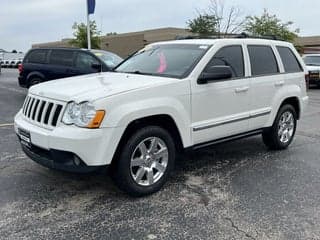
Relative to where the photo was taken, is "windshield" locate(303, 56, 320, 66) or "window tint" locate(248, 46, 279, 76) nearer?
"window tint" locate(248, 46, 279, 76)

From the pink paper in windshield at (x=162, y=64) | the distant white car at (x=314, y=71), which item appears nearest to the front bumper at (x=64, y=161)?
the pink paper in windshield at (x=162, y=64)

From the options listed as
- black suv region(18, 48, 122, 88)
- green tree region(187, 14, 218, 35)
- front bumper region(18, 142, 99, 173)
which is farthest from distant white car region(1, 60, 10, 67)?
front bumper region(18, 142, 99, 173)

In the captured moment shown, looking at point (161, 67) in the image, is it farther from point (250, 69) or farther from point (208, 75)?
point (250, 69)

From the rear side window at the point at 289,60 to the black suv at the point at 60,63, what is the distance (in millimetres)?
5807

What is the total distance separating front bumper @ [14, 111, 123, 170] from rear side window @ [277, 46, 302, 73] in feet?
11.7

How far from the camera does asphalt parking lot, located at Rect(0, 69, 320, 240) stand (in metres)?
3.67

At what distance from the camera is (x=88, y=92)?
420cm

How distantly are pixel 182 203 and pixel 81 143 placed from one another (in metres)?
1.26

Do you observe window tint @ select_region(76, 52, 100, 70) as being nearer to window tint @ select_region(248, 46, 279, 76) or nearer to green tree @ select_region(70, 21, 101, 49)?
window tint @ select_region(248, 46, 279, 76)

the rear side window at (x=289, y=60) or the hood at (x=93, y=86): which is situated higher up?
the rear side window at (x=289, y=60)

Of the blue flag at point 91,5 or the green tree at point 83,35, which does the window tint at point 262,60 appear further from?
the green tree at point 83,35

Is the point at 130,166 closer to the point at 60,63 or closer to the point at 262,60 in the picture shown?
the point at 262,60

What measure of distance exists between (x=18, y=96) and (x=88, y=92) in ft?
35.4

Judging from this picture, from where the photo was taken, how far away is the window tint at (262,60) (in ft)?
19.4
